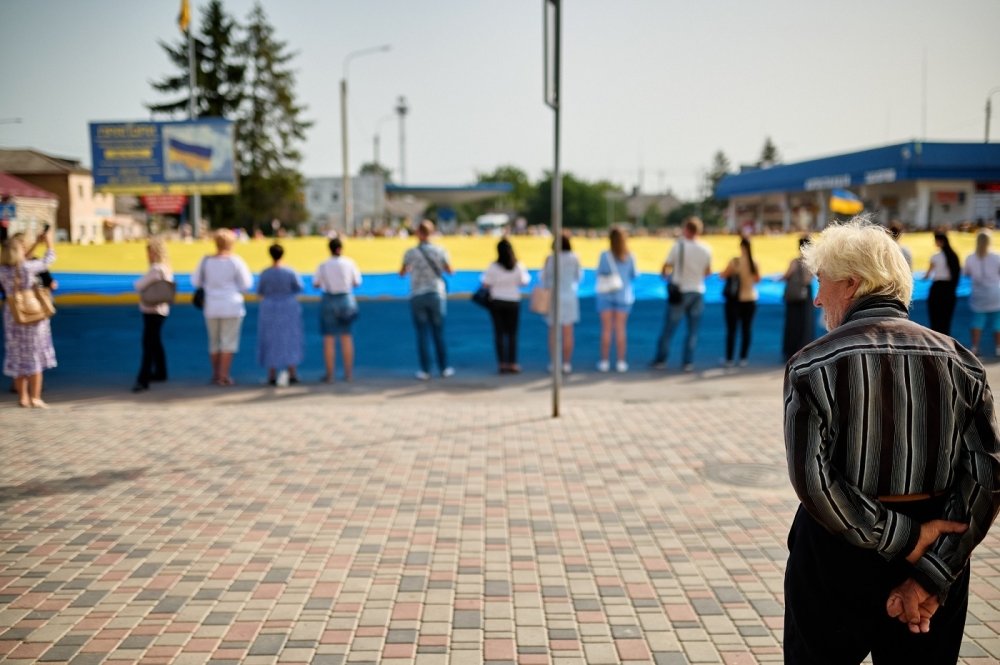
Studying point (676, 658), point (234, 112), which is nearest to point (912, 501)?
point (676, 658)

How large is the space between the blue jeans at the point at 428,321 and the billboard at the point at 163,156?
21.1 m

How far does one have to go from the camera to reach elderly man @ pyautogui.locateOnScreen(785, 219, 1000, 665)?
2.58 m

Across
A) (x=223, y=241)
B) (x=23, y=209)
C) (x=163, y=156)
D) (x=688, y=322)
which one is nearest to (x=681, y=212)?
(x=163, y=156)

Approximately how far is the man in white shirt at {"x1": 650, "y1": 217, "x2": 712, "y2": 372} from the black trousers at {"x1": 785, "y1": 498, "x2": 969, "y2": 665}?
9964 mm

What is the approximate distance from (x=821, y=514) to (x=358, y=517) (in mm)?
4064

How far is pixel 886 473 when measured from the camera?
2619mm

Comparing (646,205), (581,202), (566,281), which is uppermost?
(646,205)

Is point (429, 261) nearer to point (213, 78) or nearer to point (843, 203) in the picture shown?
point (843, 203)

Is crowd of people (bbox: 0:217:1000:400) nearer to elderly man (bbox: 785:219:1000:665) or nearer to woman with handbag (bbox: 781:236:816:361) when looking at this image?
woman with handbag (bbox: 781:236:816:361)

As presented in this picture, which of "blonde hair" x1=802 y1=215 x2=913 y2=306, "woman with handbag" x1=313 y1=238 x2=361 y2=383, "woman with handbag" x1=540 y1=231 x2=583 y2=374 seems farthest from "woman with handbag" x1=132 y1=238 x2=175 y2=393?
"blonde hair" x1=802 y1=215 x2=913 y2=306

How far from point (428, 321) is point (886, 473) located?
32.1 feet

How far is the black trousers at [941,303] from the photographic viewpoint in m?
13.3

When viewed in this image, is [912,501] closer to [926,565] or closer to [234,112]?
[926,565]

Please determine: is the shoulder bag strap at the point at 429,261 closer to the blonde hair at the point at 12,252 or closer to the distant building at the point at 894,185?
the blonde hair at the point at 12,252
